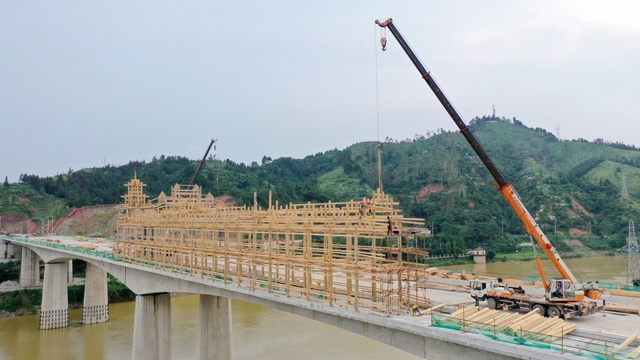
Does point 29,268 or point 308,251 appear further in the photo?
point 29,268

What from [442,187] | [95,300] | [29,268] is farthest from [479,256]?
Answer: [29,268]

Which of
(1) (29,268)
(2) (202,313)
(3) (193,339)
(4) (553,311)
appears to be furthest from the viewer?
(1) (29,268)

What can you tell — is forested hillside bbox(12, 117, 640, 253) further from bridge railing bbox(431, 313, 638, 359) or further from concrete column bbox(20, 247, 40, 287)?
bridge railing bbox(431, 313, 638, 359)

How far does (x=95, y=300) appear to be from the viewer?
45.0 m

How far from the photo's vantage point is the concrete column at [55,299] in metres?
44.2

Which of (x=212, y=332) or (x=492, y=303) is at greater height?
(x=492, y=303)

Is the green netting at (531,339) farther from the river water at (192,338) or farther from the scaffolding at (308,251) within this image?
the river water at (192,338)

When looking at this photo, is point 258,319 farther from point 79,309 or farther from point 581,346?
point 581,346

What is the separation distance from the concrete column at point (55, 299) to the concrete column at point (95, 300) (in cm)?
190

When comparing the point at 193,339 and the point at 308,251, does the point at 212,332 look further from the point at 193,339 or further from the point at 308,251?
the point at 308,251

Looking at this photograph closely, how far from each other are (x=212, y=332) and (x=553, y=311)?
58.7 feet

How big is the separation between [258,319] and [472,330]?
32.5 meters

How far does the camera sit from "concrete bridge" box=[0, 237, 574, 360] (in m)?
12.0

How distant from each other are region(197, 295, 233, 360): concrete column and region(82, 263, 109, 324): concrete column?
23.2 metres
